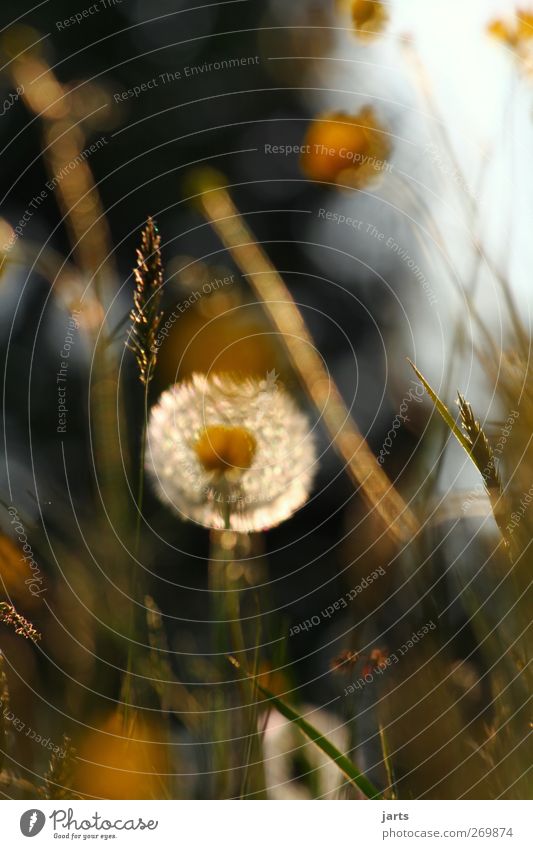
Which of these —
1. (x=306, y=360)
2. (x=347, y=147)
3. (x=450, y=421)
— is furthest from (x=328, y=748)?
(x=347, y=147)

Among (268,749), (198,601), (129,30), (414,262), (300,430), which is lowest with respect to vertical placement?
(268,749)

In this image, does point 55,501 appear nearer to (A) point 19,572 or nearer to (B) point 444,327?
(A) point 19,572

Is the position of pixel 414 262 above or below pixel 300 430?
above

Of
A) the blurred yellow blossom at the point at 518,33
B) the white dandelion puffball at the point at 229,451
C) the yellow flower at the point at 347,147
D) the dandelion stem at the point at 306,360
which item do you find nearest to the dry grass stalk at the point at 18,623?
the white dandelion puffball at the point at 229,451

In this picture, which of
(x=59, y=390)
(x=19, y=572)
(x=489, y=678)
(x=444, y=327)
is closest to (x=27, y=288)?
(x=59, y=390)

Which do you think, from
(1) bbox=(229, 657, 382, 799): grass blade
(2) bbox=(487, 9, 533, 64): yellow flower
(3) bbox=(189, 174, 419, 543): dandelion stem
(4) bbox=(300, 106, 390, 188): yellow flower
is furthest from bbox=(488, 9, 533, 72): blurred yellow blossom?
(1) bbox=(229, 657, 382, 799): grass blade

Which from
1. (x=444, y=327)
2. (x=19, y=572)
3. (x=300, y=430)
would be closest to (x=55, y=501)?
(x=19, y=572)

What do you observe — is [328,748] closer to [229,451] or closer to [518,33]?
[229,451]

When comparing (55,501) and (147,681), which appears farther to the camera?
(55,501)
